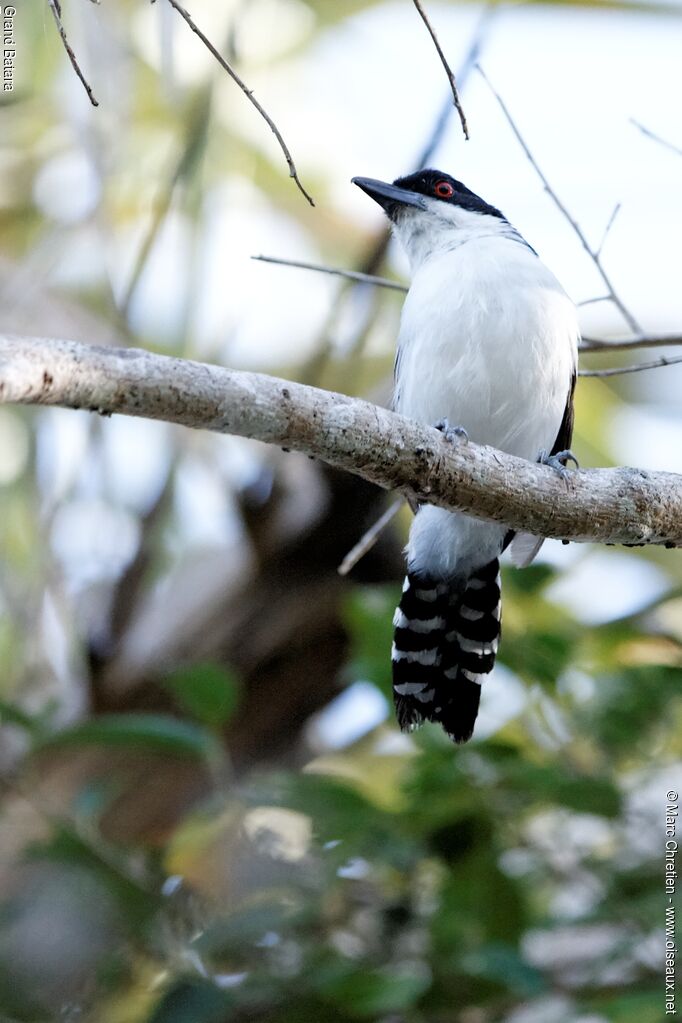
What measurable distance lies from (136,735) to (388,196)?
7.85ft

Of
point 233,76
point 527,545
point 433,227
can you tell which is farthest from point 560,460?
point 233,76

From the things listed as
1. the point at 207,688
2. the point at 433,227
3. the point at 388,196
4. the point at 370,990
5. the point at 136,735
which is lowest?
the point at 370,990

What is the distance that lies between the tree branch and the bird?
86 centimetres

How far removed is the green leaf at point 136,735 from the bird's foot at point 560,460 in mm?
1416

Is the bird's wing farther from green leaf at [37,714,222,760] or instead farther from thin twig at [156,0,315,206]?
thin twig at [156,0,315,206]

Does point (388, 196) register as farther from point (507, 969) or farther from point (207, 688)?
point (507, 969)

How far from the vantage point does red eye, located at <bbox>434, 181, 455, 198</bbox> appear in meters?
5.04

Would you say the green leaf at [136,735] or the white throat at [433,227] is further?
the white throat at [433,227]

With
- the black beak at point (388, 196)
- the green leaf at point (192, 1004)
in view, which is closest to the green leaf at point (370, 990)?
the green leaf at point (192, 1004)

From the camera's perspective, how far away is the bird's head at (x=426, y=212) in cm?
493

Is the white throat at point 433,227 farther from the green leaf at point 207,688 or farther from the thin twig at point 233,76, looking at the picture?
the thin twig at point 233,76

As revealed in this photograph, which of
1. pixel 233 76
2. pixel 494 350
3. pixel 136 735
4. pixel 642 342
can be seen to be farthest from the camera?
pixel 494 350

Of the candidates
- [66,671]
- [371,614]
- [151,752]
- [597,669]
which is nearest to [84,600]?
[66,671]

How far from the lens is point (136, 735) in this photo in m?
3.87
